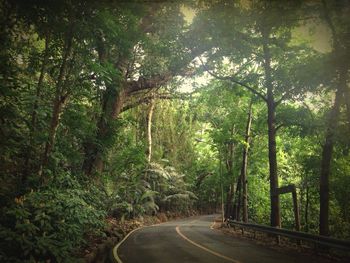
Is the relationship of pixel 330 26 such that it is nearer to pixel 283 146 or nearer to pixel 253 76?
pixel 253 76

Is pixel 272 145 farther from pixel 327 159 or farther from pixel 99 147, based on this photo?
pixel 99 147

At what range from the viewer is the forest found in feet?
29.9

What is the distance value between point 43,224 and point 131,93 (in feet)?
42.1

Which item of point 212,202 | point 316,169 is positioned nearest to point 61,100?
point 316,169

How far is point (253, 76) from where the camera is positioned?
701 inches

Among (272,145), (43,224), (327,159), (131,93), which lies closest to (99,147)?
(131,93)

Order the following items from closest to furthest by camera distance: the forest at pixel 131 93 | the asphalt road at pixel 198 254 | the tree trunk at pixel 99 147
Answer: the forest at pixel 131 93 → the asphalt road at pixel 198 254 → the tree trunk at pixel 99 147

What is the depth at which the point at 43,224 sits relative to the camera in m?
7.88

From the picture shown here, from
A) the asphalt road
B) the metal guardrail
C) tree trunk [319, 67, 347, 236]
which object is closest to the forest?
tree trunk [319, 67, 347, 236]

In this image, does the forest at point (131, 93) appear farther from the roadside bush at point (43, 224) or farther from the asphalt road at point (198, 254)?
the asphalt road at point (198, 254)

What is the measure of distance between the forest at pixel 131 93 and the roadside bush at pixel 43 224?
0.13ft

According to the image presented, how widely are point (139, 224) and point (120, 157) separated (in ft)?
29.3

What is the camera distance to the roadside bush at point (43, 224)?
725cm

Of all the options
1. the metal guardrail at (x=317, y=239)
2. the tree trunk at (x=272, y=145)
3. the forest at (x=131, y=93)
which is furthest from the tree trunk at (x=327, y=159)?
the tree trunk at (x=272, y=145)
